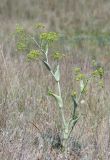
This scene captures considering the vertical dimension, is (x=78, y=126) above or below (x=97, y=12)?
below

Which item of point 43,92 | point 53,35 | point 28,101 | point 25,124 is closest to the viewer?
point 53,35

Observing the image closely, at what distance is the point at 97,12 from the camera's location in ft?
36.4

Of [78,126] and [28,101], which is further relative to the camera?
[28,101]

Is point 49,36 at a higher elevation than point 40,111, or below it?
higher

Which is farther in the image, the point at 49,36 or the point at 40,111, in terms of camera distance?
the point at 40,111

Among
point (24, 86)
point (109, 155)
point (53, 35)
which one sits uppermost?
point (53, 35)

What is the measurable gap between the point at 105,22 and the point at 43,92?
6477 millimetres

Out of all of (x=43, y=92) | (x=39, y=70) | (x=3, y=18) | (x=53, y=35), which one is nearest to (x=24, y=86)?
(x=43, y=92)

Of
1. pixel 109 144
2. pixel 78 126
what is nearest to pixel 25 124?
pixel 78 126

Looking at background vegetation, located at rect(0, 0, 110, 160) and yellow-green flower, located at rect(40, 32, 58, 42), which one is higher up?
yellow-green flower, located at rect(40, 32, 58, 42)

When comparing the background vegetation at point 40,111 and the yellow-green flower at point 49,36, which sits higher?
the yellow-green flower at point 49,36

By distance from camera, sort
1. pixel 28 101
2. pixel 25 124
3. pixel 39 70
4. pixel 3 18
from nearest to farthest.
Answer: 1. pixel 25 124
2. pixel 28 101
3. pixel 39 70
4. pixel 3 18

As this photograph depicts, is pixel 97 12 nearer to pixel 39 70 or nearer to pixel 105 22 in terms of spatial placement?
pixel 105 22

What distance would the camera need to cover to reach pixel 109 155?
11.1 feet
